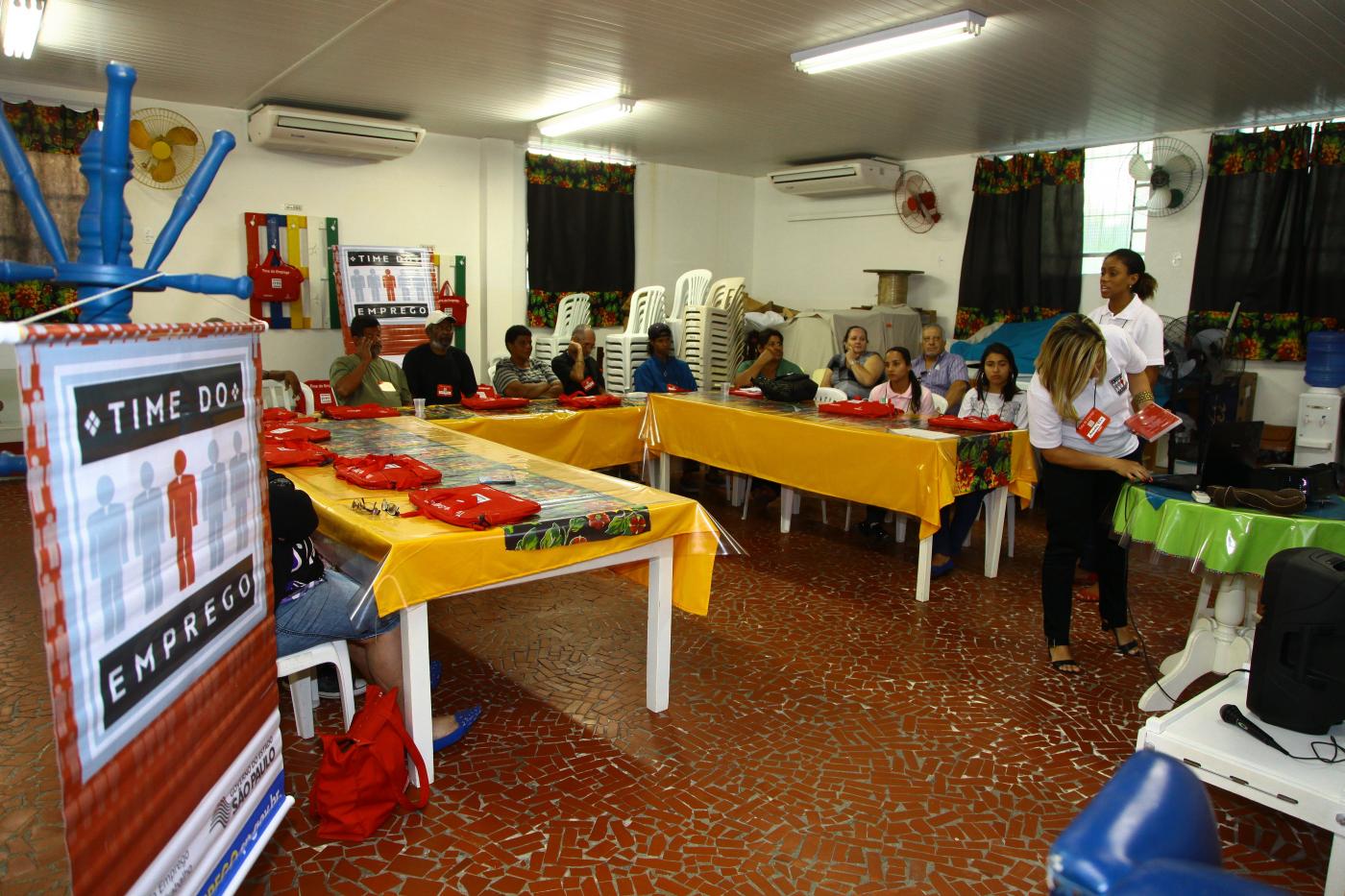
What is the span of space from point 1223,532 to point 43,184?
6.74m

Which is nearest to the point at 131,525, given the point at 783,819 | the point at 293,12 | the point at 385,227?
the point at 783,819

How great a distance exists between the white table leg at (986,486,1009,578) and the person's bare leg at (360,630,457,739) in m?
2.61

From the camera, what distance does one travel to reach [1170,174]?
246 inches

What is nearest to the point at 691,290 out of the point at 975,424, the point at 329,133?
the point at 329,133

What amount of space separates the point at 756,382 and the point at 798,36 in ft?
6.40

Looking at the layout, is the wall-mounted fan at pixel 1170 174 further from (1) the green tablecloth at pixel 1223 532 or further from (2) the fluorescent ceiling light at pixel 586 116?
(1) the green tablecloth at pixel 1223 532

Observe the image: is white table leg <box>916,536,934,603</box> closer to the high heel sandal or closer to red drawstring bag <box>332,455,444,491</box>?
the high heel sandal

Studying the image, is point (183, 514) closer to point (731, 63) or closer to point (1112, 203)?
point (731, 63)

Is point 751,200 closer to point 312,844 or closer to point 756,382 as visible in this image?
point 756,382

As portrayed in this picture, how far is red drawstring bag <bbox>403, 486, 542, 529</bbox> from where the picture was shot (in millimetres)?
2176

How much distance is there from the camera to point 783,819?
2.13m

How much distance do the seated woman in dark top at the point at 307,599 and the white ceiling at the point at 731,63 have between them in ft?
9.36

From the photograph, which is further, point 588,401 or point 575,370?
point 575,370

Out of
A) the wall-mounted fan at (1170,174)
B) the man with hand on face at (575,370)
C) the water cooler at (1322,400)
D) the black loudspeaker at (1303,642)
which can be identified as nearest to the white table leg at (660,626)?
the black loudspeaker at (1303,642)
